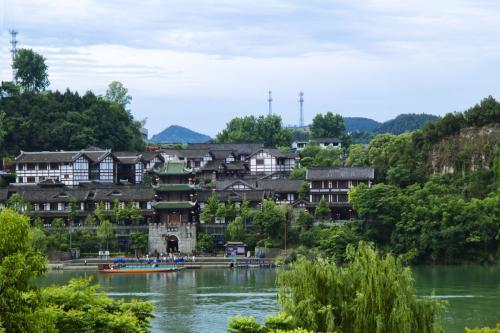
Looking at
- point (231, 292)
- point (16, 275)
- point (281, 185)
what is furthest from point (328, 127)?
point (16, 275)

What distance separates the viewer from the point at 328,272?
30219 mm

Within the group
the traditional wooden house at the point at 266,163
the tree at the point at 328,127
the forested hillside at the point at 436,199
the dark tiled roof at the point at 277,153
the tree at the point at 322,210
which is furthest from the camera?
the tree at the point at 328,127

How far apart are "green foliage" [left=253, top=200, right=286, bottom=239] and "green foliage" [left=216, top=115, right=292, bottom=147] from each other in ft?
115

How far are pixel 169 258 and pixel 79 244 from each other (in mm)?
6904

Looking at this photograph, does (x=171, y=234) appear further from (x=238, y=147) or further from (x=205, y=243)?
(x=238, y=147)

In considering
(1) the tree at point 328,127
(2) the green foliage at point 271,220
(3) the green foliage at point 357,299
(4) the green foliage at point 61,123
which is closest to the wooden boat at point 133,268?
(2) the green foliage at point 271,220

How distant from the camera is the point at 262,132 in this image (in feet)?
347

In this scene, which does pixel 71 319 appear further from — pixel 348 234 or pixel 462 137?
pixel 462 137

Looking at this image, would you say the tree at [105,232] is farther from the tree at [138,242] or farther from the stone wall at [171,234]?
the stone wall at [171,234]

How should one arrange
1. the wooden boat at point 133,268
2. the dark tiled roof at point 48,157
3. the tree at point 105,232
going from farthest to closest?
1. the dark tiled roof at point 48,157
2. the tree at point 105,232
3. the wooden boat at point 133,268

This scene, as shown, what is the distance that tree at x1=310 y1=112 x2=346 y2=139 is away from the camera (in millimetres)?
108938

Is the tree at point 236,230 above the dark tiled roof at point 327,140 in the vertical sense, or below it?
below

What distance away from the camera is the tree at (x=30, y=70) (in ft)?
324

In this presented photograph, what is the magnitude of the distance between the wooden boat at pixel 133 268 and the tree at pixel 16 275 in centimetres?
4134
